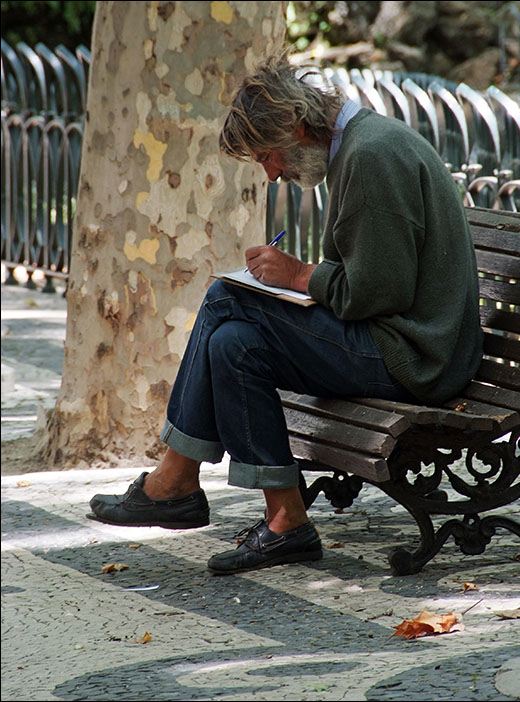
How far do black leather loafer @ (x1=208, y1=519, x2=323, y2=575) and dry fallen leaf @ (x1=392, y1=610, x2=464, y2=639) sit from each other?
2.16 ft

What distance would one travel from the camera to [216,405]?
3.53 metres

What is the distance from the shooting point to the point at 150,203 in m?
5.11

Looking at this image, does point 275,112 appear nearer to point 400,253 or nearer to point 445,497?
point 400,253

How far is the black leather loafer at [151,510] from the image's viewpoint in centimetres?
375

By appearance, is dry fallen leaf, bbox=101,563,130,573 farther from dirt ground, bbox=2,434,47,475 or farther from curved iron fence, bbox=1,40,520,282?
curved iron fence, bbox=1,40,520,282

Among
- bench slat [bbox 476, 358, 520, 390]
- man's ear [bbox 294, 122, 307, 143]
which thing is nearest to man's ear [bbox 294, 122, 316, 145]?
man's ear [bbox 294, 122, 307, 143]

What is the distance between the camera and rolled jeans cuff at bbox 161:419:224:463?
11.9 ft

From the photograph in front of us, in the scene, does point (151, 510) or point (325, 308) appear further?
point (151, 510)

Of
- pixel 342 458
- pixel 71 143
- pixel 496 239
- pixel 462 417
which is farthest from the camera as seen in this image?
pixel 71 143

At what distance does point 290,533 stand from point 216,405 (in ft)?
1.59

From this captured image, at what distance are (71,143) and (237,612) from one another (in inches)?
277

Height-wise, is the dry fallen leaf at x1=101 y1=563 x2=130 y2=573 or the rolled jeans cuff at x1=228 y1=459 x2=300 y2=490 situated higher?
the rolled jeans cuff at x1=228 y1=459 x2=300 y2=490

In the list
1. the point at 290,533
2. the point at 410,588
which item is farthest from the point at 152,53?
the point at 410,588

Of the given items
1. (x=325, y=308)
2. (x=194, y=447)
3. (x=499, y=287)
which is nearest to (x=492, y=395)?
(x=499, y=287)
